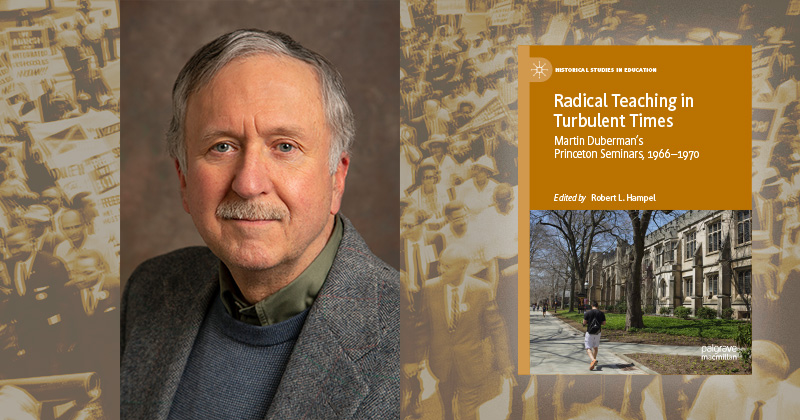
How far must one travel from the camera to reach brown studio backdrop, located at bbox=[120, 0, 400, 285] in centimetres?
226

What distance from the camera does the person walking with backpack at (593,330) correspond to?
69.2 inches

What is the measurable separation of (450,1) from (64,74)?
99 cm

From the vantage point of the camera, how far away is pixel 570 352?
1.77 metres

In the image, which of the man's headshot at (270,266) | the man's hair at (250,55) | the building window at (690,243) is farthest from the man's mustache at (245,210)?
the building window at (690,243)

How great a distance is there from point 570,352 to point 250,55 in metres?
1.16

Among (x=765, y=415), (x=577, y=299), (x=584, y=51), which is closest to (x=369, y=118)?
(x=584, y=51)

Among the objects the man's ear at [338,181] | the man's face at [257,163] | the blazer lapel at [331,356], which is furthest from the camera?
the man's ear at [338,181]

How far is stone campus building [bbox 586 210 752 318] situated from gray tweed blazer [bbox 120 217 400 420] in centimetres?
59

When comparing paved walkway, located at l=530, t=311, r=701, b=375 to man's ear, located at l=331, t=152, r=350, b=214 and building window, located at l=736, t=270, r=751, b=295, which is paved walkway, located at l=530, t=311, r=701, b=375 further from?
man's ear, located at l=331, t=152, r=350, b=214

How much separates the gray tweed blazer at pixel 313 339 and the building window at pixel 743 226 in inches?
37.2

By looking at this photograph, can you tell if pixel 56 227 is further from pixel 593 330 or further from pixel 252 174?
pixel 593 330

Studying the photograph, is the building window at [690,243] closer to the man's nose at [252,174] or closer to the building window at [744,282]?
the building window at [744,282]

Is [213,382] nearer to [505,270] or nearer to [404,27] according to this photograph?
[505,270]

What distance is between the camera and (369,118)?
228 cm
